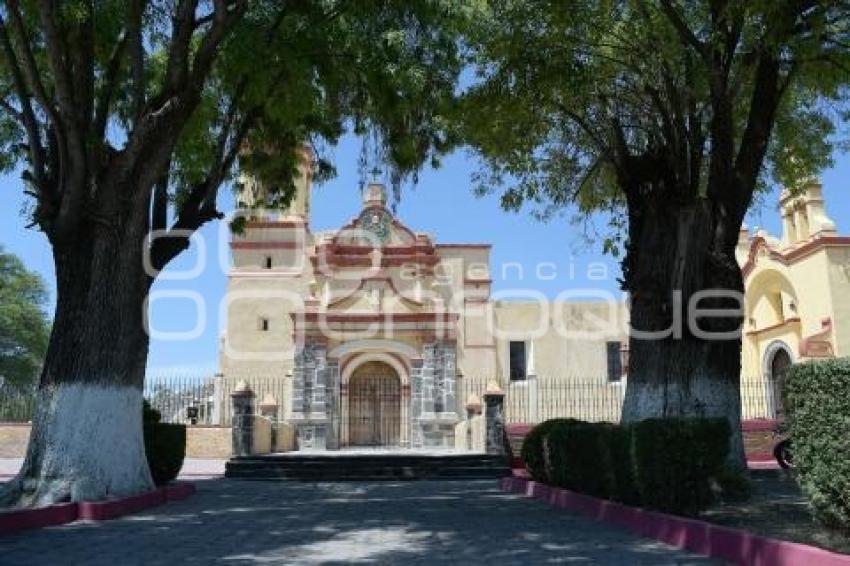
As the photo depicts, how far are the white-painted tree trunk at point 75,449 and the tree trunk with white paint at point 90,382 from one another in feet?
0.04

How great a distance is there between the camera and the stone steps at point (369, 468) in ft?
58.1

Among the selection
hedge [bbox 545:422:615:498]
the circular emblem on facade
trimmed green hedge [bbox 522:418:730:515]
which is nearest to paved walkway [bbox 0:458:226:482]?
hedge [bbox 545:422:615:498]

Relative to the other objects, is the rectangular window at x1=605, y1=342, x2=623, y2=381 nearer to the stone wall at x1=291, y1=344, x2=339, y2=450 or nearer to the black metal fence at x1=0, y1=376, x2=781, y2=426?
the black metal fence at x1=0, y1=376, x2=781, y2=426

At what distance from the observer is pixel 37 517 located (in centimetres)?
862

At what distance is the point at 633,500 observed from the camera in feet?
29.8

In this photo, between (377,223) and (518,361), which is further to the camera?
(518,361)

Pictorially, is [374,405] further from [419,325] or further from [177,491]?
[177,491]

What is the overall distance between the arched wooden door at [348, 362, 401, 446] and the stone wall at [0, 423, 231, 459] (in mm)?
4078

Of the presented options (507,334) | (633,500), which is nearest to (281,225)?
(507,334)

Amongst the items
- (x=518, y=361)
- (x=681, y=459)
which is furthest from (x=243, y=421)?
(x=681, y=459)

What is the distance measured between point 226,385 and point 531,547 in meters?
20.3

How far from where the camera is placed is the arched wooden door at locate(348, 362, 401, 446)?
25234 mm

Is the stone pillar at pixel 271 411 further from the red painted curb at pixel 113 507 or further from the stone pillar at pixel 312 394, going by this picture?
the red painted curb at pixel 113 507

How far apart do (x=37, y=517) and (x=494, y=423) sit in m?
12.3
